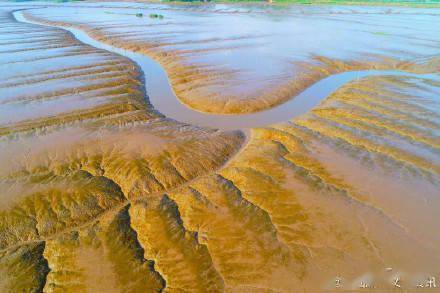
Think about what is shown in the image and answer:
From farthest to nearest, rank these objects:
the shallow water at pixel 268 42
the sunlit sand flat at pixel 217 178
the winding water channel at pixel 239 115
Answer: the shallow water at pixel 268 42
the winding water channel at pixel 239 115
the sunlit sand flat at pixel 217 178

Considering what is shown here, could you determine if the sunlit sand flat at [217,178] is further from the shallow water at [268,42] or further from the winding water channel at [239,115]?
the shallow water at [268,42]

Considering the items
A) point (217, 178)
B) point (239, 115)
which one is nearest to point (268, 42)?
point (239, 115)

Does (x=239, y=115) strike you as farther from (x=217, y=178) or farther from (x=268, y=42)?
(x=268, y=42)

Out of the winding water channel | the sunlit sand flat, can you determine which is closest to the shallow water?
the sunlit sand flat

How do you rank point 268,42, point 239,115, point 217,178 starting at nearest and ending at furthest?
point 217,178 < point 239,115 < point 268,42

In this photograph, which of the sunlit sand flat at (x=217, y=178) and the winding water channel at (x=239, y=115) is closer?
the sunlit sand flat at (x=217, y=178)

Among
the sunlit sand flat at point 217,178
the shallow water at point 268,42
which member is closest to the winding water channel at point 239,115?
the sunlit sand flat at point 217,178
